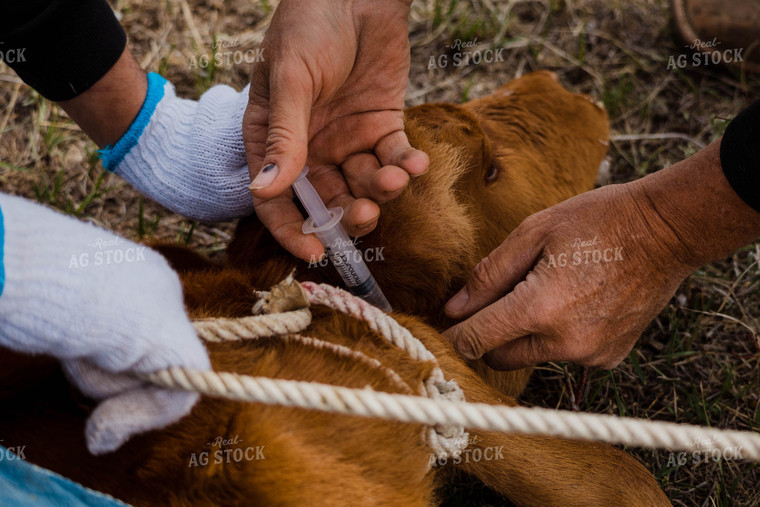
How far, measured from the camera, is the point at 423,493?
0.93m

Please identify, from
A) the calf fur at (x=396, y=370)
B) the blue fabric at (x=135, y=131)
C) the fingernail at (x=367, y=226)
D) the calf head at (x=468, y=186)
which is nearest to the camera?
the calf fur at (x=396, y=370)

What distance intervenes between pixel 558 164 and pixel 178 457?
1.30 metres

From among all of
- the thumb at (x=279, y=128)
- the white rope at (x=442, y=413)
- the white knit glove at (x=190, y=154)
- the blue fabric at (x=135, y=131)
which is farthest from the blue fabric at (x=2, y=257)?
the blue fabric at (x=135, y=131)

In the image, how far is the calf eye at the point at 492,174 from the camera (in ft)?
5.14

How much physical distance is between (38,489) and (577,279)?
3.15ft

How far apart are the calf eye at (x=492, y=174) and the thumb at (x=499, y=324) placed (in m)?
0.41

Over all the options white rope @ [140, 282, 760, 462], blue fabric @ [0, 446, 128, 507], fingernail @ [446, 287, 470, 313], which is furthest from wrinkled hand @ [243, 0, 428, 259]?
blue fabric @ [0, 446, 128, 507]

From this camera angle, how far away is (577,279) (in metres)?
1.22

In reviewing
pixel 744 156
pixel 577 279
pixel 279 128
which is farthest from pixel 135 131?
pixel 744 156

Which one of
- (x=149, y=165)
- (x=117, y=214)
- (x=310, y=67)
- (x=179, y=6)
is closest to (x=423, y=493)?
(x=310, y=67)

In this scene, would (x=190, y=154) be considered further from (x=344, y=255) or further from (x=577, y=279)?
(x=577, y=279)

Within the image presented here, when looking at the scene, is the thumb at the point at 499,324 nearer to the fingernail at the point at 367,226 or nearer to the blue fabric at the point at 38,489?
the fingernail at the point at 367,226

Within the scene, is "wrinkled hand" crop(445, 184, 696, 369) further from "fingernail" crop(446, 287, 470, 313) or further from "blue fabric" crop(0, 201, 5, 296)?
"blue fabric" crop(0, 201, 5, 296)

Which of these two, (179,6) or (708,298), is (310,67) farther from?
(179,6)
